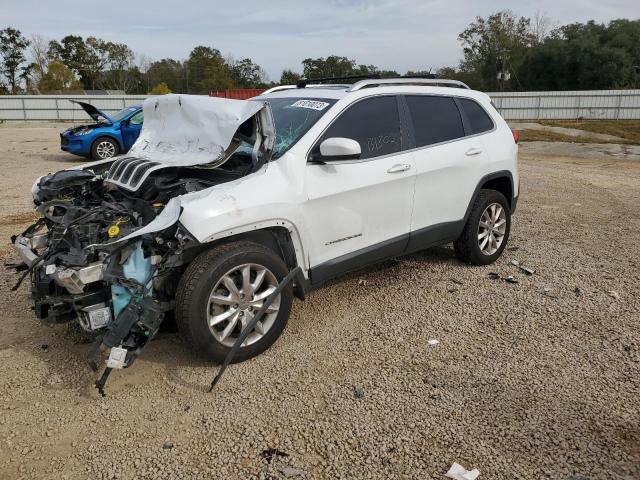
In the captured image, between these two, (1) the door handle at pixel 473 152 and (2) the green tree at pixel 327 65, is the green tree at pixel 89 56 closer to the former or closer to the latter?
(2) the green tree at pixel 327 65

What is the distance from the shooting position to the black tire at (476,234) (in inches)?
210

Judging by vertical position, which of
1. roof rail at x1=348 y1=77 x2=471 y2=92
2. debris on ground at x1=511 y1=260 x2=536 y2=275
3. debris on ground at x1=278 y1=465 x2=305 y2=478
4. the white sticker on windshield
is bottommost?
debris on ground at x1=278 y1=465 x2=305 y2=478

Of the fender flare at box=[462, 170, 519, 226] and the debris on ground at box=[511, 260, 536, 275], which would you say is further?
the debris on ground at box=[511, 260, 536, 275]

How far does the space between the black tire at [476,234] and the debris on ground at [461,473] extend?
300 cm

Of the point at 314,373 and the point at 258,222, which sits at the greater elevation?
the point at 258,222

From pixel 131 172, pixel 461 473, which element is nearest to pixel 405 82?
pixel 131 172

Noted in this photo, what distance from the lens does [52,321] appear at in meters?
3.47

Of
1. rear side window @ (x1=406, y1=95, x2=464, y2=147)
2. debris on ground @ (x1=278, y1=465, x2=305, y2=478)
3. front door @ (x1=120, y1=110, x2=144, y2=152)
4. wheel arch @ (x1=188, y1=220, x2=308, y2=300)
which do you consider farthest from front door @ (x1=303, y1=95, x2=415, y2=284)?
front door @ (x1=120, y1=110, x2=144, y2=152)

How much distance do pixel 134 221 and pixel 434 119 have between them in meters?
2.82

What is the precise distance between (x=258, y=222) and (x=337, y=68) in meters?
60.1

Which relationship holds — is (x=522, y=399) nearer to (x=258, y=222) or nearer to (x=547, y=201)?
(x=258, y=222)

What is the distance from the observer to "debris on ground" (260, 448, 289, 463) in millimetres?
2824

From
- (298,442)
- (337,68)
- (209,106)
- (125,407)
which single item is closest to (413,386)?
(298,442)

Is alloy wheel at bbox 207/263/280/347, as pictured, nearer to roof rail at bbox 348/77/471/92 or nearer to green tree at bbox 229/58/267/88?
roof rail at bbox 348/77/471/92
